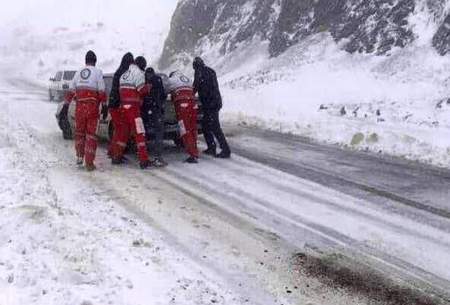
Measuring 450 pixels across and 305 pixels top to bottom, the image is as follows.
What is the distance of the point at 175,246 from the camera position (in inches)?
248

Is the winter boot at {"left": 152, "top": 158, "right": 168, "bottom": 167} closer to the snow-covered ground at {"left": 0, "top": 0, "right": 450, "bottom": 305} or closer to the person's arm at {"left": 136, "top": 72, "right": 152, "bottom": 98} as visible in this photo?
the snow-covered ground at {"left": 0, "top": 0, "right": 450, "bottom": 305}

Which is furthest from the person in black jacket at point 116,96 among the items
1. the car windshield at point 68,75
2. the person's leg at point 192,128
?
the car windshield at point 68,75

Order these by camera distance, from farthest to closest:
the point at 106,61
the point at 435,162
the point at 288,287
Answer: the point at 106,61, the point at 435,162, the point at 288,287

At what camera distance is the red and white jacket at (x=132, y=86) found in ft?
34.2

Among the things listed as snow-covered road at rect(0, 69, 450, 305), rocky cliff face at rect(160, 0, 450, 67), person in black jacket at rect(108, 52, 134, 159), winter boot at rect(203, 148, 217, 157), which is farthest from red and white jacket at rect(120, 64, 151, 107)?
rocky cliff face at rect(160, 0, 450, 67)

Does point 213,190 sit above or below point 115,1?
below

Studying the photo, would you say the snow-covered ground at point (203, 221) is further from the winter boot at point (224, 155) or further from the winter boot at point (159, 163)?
the winter boot at point (224, 155)

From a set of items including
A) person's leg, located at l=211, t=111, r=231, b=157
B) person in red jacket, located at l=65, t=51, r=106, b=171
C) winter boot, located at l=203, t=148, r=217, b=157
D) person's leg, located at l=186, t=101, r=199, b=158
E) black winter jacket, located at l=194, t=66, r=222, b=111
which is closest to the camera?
person in red jacket, located at l=65, t=51, r=106, b=171

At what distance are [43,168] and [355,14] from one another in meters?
17.1

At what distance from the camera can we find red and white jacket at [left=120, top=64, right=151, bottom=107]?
410 inches

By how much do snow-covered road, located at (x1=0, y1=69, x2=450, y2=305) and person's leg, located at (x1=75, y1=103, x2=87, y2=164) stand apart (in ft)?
1.03

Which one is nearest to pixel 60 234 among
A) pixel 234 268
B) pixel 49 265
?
pixel 49 265

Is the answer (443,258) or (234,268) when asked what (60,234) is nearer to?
(234,268)

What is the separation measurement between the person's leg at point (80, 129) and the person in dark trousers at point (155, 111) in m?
1.04
